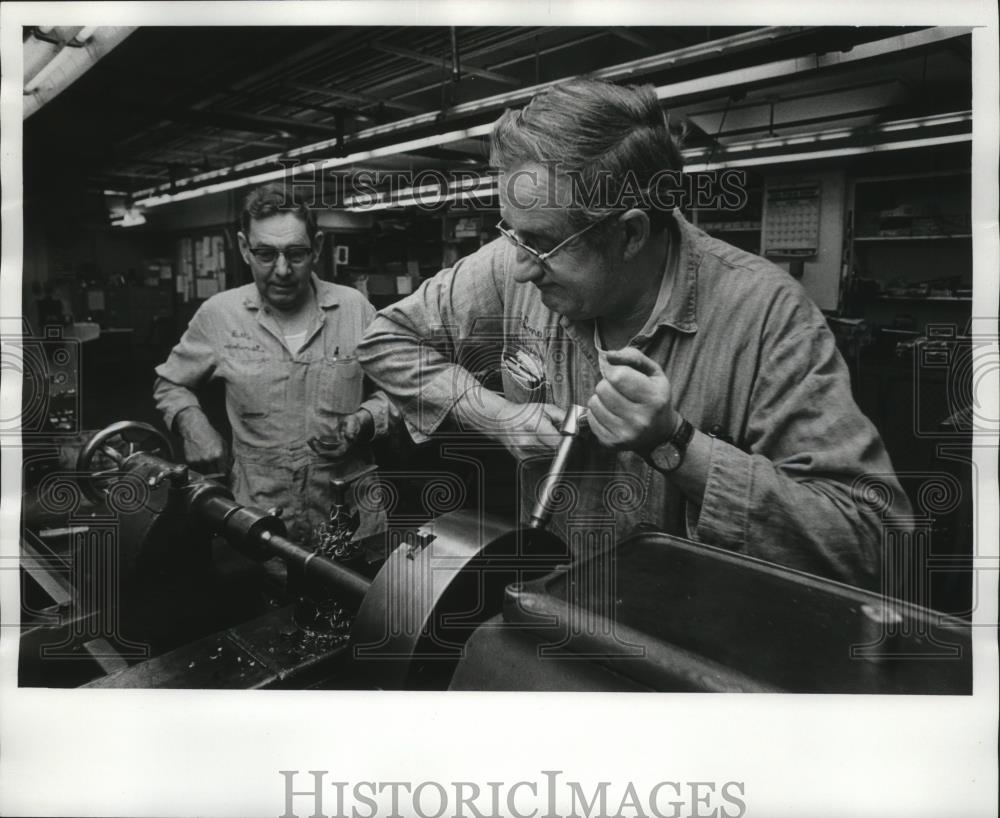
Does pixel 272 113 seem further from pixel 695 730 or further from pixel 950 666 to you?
pixel 950 666

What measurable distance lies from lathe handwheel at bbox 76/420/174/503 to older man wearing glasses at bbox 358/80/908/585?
2.05 feet

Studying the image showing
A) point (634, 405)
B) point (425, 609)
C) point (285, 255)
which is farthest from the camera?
point (285, 255)

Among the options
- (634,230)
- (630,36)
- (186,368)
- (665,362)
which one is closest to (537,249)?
(634,230)

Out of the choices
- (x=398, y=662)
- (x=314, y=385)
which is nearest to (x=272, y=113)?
(x=314, y=385)

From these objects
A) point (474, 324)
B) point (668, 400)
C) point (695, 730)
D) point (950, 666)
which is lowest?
point (695, 730)

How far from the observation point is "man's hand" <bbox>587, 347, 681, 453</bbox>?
89 cm

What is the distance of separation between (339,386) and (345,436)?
0.09m

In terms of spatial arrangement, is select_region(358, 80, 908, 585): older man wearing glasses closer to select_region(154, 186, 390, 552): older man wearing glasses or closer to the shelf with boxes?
the shelf with boxes

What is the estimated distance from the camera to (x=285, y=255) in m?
1.21

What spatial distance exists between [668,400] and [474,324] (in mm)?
380

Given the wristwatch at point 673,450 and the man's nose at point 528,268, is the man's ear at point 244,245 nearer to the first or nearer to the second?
the man's nose at point 528,268

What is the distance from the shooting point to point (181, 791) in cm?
105

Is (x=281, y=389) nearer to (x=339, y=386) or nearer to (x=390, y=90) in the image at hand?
(x=339, y=386)

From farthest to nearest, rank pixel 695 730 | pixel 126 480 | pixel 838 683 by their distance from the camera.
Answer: pixel 126 480
pixel 695 730
pixel 838 683
